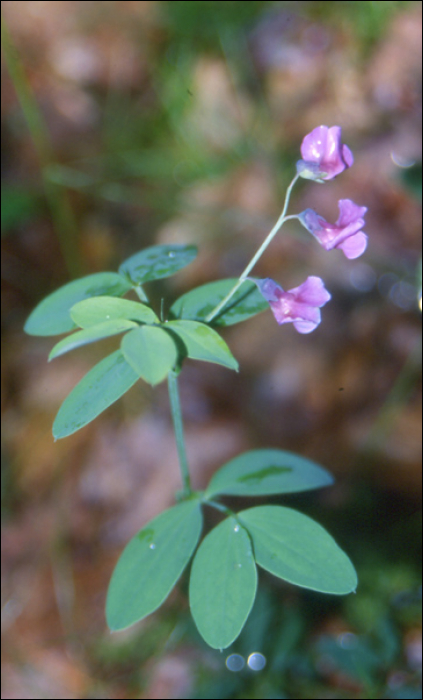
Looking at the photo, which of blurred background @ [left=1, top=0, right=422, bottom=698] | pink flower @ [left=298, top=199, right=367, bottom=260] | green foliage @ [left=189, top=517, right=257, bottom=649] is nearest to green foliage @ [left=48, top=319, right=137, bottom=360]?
pink flower @ [left=298, top=199, right=367, bottom=260]

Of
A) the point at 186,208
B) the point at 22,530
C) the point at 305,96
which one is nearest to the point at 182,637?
the point at 22,530

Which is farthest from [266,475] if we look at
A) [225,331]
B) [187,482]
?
[225,331]

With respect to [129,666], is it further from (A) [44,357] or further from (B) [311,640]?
(A) [44,357]

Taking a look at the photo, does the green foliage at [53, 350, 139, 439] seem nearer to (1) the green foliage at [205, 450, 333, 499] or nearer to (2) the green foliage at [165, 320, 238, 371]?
(2) the green foliage at [165, 320, 238, 371]

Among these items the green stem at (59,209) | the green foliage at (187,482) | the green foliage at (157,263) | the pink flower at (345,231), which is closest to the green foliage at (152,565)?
the green foliage at (187,482)

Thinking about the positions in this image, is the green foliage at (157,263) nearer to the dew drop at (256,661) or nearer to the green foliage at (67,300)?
the green foliage at (67,300)

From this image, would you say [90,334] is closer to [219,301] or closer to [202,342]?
[202,342]
